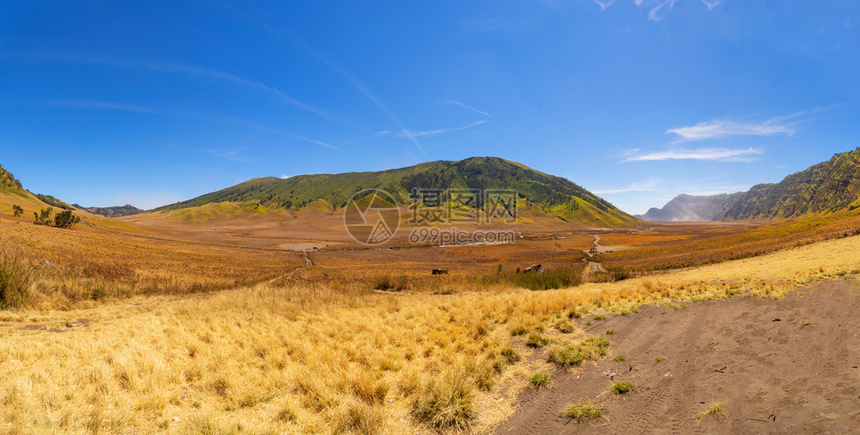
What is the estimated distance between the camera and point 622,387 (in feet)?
17.7

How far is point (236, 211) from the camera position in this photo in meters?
188

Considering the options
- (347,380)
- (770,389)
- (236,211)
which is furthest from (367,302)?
(236,211)

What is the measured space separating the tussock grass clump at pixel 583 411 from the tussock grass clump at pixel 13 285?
17059 millimetres

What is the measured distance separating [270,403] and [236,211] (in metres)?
219

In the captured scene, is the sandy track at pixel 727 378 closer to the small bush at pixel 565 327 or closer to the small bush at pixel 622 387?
the small bush at pixel 622 387

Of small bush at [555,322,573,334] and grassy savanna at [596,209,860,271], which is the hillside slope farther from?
grassy savanna at [596,209,860,271]

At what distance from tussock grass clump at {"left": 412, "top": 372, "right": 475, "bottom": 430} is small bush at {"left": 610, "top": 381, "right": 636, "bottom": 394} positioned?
2577 millimetres

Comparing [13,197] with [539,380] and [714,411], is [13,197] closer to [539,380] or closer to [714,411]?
[539,380]

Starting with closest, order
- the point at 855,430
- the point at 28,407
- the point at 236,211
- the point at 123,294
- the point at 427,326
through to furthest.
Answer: the point at 855,430 → the point at 28,407 → the point at 427,326 → the point at 123,294 → the point at 236,211

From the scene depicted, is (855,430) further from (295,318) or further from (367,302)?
(367,302)

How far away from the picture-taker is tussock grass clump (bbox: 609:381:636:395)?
17.7 ft

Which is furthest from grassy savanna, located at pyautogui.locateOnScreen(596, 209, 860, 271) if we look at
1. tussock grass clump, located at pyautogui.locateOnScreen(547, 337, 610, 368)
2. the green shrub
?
the green shrub

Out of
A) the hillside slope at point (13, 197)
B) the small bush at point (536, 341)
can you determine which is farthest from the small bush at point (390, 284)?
the hillside slope at point (13, 197)

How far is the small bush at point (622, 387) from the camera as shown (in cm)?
540
